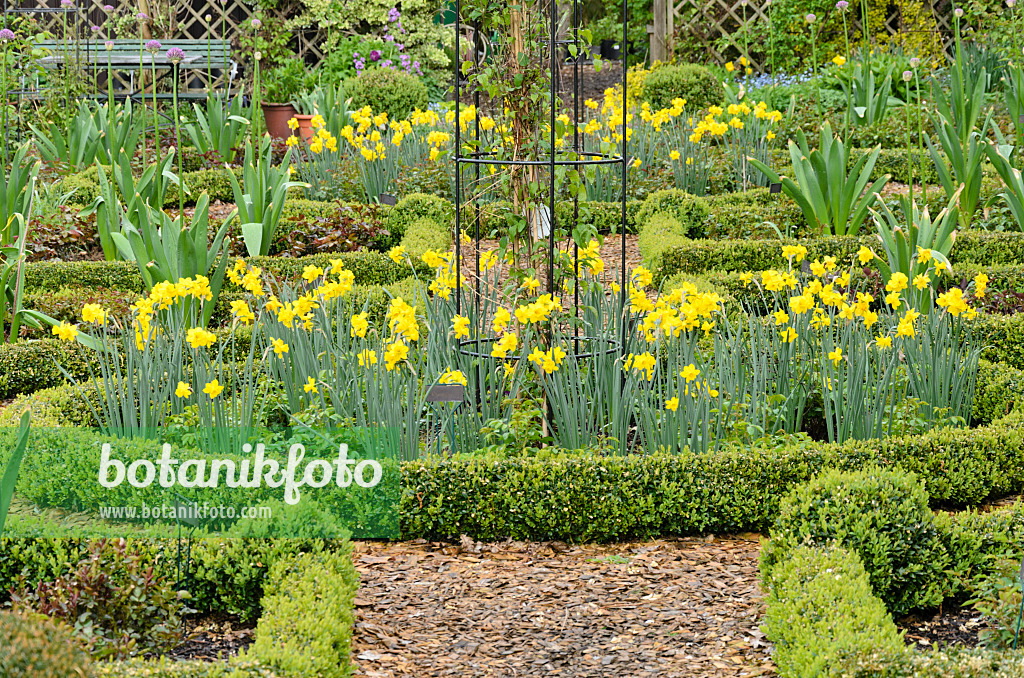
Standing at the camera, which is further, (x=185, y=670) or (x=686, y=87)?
(x=686, y=87)

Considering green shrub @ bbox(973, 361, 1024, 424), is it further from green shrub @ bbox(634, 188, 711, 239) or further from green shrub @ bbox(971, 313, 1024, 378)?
green shrub @ bbox(634, 188, 711, 239)

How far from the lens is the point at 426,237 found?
251 inches

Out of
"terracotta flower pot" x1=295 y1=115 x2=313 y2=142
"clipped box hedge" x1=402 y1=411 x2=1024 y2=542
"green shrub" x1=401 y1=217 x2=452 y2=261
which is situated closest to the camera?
"clipped box hedge" x1=402 y1=411 x2=1024 y2=542

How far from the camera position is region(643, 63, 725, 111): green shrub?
10.5m

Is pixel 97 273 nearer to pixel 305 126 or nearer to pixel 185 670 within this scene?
pixel 185 670

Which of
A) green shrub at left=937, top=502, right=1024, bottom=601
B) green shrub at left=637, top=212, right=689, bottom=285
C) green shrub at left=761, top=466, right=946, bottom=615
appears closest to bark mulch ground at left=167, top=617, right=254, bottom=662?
green shrub at left=761, top=466, right=946, bottom=615

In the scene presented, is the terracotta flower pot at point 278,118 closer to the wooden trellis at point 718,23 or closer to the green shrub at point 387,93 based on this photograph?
the green shrub at point 387,93

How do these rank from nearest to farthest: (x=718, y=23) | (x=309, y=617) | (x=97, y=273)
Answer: (x=309, y=617)
(x=97, y=273)
(x=718, y=23)

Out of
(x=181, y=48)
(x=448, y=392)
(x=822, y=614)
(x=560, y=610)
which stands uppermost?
(x=181, y=48)

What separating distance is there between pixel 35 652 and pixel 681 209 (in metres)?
5.51

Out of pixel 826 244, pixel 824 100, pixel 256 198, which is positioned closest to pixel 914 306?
pixel 826 244

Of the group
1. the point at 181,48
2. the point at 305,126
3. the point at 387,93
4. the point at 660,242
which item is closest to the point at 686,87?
the point at 387,93

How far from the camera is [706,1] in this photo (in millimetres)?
13711

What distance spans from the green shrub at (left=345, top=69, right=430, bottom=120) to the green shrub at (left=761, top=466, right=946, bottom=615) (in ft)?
27.3
